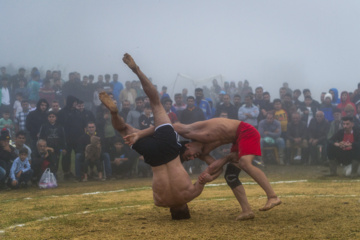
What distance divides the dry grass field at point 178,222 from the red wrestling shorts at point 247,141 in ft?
2.62

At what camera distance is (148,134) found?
560 centimetres

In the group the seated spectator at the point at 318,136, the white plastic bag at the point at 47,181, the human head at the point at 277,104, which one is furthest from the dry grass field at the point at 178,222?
the human head at the point at 277,104

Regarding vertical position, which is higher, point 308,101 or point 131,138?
point 308,101

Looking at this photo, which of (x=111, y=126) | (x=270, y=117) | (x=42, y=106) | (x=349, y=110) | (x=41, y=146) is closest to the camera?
(x=41, y=146)

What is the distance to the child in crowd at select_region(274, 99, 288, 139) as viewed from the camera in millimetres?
12766

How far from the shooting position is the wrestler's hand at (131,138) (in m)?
5.28

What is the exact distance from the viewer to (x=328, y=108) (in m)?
13.2

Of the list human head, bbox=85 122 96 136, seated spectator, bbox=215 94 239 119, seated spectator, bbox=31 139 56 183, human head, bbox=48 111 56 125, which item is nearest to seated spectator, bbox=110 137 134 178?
human head, bbox=85 122 96 136

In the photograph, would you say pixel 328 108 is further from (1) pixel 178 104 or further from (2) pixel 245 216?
(2) pixel 245 216

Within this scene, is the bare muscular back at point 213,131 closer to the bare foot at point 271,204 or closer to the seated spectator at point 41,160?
the bare foot at point 271,204

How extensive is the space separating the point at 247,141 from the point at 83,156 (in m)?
5.72

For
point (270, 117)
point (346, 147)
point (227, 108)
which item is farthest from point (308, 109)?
point (346, 147)

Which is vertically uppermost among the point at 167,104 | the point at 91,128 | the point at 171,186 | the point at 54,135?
the point at 167,104

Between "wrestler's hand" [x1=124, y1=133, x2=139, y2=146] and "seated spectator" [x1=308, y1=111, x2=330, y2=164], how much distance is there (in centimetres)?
811
